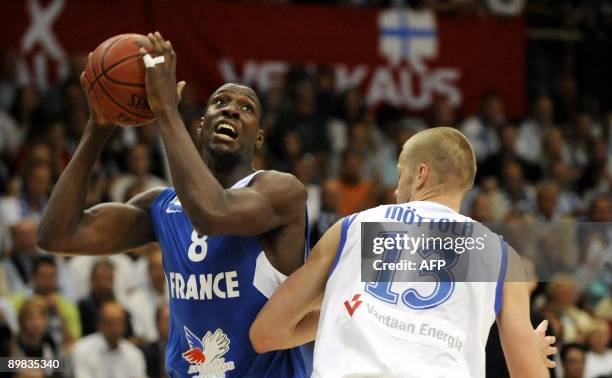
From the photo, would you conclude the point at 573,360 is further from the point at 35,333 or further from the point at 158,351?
the point at 35,333

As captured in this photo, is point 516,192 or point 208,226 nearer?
point 208,226

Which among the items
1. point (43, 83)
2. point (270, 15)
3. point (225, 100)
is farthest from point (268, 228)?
point (270, 15)

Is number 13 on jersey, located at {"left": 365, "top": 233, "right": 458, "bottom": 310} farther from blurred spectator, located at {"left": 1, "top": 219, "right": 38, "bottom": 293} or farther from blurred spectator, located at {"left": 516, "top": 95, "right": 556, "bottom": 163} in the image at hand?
blurred spectator, located at {"left": 516, "top": 95, "right": 556, "bottom": 163}

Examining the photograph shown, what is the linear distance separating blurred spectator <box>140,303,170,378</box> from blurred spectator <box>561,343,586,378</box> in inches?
125

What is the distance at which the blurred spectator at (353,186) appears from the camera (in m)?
11.5

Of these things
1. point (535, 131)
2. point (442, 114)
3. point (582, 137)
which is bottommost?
point (582, 137)

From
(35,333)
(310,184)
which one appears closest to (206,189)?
(35,333)

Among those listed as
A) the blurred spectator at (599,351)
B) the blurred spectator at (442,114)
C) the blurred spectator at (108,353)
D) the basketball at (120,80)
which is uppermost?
the basketball at (120,80)

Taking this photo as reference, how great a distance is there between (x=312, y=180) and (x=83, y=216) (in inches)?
268

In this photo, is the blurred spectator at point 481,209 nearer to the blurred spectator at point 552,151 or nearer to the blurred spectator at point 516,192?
the blurred spectator at point 516,192

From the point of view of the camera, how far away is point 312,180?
11.7 meters

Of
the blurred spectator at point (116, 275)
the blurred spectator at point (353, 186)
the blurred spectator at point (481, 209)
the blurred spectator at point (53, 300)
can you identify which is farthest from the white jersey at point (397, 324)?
the blurred spectator at point (353, 186)

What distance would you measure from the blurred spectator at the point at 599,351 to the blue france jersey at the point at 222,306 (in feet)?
17.1

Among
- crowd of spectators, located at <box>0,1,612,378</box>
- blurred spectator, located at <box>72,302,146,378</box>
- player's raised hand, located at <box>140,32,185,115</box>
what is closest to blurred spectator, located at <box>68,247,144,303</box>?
crowd of spectators, located at <box>0,1,612,378</box>
